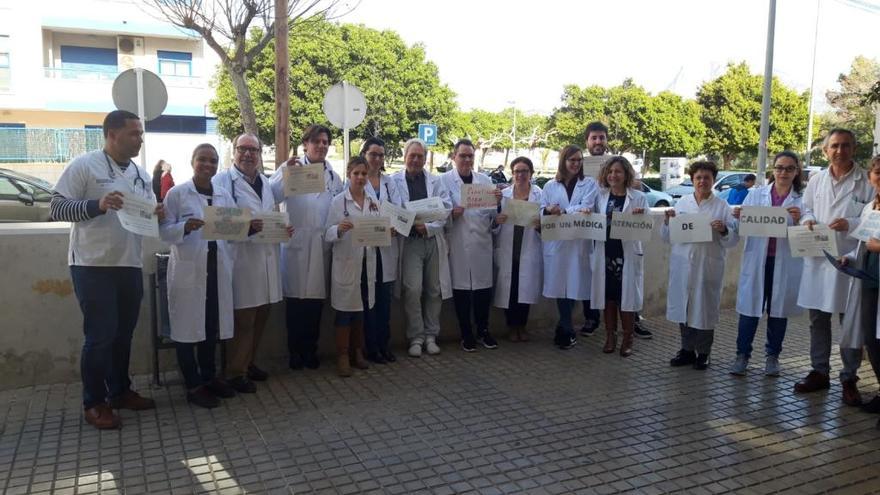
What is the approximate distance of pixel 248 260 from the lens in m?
5.08

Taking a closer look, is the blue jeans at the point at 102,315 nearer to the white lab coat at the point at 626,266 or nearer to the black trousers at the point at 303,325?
the black trousers at the point at 303,325

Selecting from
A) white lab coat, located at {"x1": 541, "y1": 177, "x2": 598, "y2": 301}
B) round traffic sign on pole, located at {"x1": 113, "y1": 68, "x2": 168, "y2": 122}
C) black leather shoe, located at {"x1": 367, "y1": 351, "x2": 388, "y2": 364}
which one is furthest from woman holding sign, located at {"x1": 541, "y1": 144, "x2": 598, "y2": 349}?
round traffic sign on pole, located at {"x1": 113, "y1": 68, "x2": 168, "y2": 122}

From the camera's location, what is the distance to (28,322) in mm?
5113

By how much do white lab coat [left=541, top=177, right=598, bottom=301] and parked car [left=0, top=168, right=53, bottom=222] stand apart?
1197 centimetres

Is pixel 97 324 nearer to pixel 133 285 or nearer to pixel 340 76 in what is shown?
pixel 133 285

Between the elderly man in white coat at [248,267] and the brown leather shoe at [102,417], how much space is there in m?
0.93

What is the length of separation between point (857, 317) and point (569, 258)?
8.00 feet

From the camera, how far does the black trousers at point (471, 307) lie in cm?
644

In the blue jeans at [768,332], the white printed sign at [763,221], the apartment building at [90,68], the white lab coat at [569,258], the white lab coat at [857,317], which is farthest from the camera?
the apartment building at [90,68]

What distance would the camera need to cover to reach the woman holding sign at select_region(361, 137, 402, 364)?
578cm

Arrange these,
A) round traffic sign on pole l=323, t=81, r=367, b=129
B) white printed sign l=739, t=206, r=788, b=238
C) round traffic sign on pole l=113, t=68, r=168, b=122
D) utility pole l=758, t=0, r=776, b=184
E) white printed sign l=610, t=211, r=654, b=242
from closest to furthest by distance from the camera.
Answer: white printed sign l=739, t=206, r=788, b=238
white printed sign l=610, t=211, r=654, b=242
round traffic sign on pole l=113, t=68, r=168, b=122
round traffic sign on pole l=323, t=81, r=367, b=129
utility pole l=758, t=0, r=776, b=184

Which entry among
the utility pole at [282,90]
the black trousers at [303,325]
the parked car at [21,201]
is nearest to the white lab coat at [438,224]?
the black trousers at [303,325]

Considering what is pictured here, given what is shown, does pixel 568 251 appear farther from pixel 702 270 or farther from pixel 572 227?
pixel 702 270

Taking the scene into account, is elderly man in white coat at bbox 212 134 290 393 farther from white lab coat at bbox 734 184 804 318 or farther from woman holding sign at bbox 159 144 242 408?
white lab coat at bbox 734 184 804 318
